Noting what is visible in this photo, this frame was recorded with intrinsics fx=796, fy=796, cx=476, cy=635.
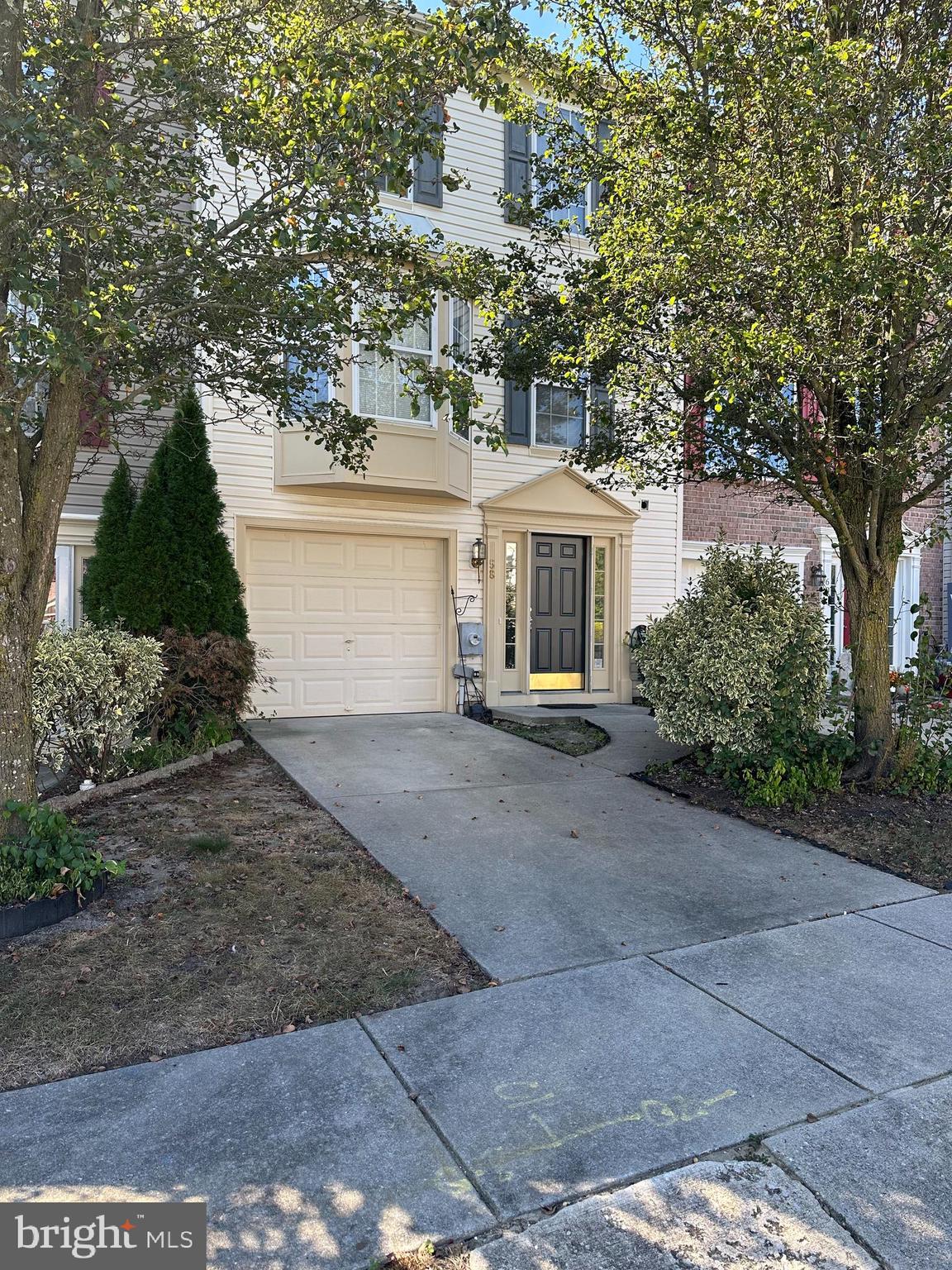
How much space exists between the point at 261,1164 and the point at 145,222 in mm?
4320

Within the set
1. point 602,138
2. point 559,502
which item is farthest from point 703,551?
point 602,138

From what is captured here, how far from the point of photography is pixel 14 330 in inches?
127

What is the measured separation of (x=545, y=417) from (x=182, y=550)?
5331mm

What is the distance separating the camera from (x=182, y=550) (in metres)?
7.68

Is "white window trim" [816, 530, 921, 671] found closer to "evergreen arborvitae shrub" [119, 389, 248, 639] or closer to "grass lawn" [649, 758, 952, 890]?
"grass lawn" [649, 758, 952, 890]

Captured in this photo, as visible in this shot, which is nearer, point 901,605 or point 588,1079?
point 588,1079

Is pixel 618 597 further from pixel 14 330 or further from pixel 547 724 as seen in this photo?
pixel 14 330

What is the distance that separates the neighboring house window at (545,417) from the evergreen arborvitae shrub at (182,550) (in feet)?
13.4

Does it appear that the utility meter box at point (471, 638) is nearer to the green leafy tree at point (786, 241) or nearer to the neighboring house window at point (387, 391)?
the neighboring house window at point (387, 391)

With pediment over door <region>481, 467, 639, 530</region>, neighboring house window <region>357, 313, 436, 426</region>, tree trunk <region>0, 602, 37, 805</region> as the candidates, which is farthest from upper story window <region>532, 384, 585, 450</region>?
tree trunk <region>0, 602, 37, 805</region>

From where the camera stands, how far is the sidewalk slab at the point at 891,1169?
2.04 metres

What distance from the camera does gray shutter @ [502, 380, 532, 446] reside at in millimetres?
10430

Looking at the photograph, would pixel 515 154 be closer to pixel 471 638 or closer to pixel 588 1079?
pixel 471 638

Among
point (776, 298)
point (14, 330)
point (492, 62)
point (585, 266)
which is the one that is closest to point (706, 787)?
point (776, 298)
